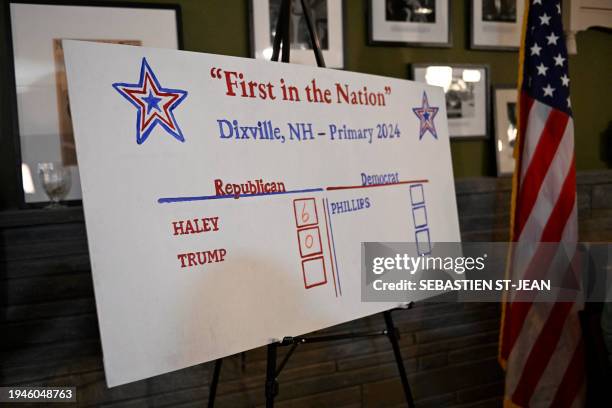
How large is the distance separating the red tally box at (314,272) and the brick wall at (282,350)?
28.0 inches

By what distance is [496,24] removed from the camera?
7.38ft

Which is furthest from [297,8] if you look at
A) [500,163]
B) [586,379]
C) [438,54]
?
[586,379]

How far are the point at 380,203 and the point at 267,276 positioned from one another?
0.45 metres

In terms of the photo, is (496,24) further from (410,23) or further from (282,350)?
(282,350)

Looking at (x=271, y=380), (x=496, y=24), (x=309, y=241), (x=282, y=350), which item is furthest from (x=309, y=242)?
(x=496, y=24)

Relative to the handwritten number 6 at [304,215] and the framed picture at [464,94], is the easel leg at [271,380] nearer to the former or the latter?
the handwritten number 6 at [304,215]

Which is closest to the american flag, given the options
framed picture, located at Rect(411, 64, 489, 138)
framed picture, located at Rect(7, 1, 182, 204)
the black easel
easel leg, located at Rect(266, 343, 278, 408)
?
framed picture, located at Rect(411, 64, 489, 138)

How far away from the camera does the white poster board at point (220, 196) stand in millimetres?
1014

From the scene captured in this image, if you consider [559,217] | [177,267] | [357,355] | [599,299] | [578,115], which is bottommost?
[357,355]

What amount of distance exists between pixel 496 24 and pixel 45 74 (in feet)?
6.07

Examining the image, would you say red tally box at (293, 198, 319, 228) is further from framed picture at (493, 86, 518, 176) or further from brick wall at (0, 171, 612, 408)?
framed picture at (493, 86, 518, 176)

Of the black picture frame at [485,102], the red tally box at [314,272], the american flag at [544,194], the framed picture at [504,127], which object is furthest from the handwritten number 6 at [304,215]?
the framed picture at [504,127]

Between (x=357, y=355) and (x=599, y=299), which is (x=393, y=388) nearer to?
(x=357, y=355)

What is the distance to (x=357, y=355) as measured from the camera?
6.82 feet
